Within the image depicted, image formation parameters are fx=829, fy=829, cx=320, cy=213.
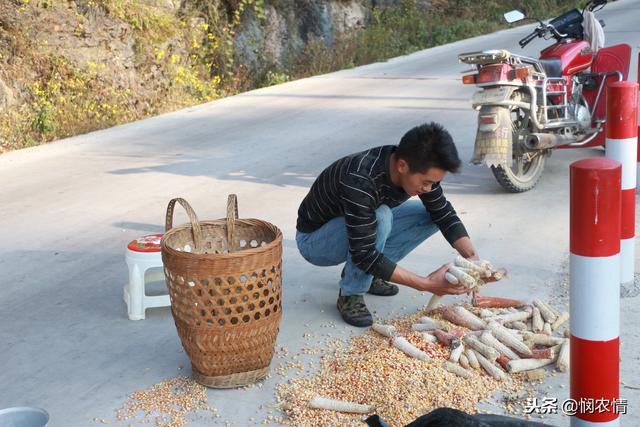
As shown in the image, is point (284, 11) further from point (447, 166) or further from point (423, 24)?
point (447, 166)

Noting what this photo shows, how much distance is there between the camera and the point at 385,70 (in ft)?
49.3

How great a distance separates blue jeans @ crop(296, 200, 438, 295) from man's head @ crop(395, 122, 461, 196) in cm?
44

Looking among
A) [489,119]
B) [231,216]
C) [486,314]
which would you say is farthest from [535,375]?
[489,119]

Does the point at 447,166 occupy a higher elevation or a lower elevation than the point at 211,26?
lower

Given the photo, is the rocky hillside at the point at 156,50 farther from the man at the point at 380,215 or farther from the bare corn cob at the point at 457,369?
the bare corn cob at the point at 457,369

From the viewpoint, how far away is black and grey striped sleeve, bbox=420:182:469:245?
15.2 feet

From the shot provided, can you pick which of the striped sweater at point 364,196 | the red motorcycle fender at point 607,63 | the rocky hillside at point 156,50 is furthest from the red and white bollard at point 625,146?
the rocky hillside at point 156,50

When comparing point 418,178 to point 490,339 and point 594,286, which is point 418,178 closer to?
point 490,339

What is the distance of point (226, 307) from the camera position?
3758mm

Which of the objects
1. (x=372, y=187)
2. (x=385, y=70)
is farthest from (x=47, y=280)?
(x=385, y=70)

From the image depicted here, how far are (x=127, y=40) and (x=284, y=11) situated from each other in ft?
17.3

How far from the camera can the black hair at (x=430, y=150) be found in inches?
157

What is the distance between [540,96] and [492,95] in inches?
23.5

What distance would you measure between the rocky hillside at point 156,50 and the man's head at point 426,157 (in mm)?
7128
